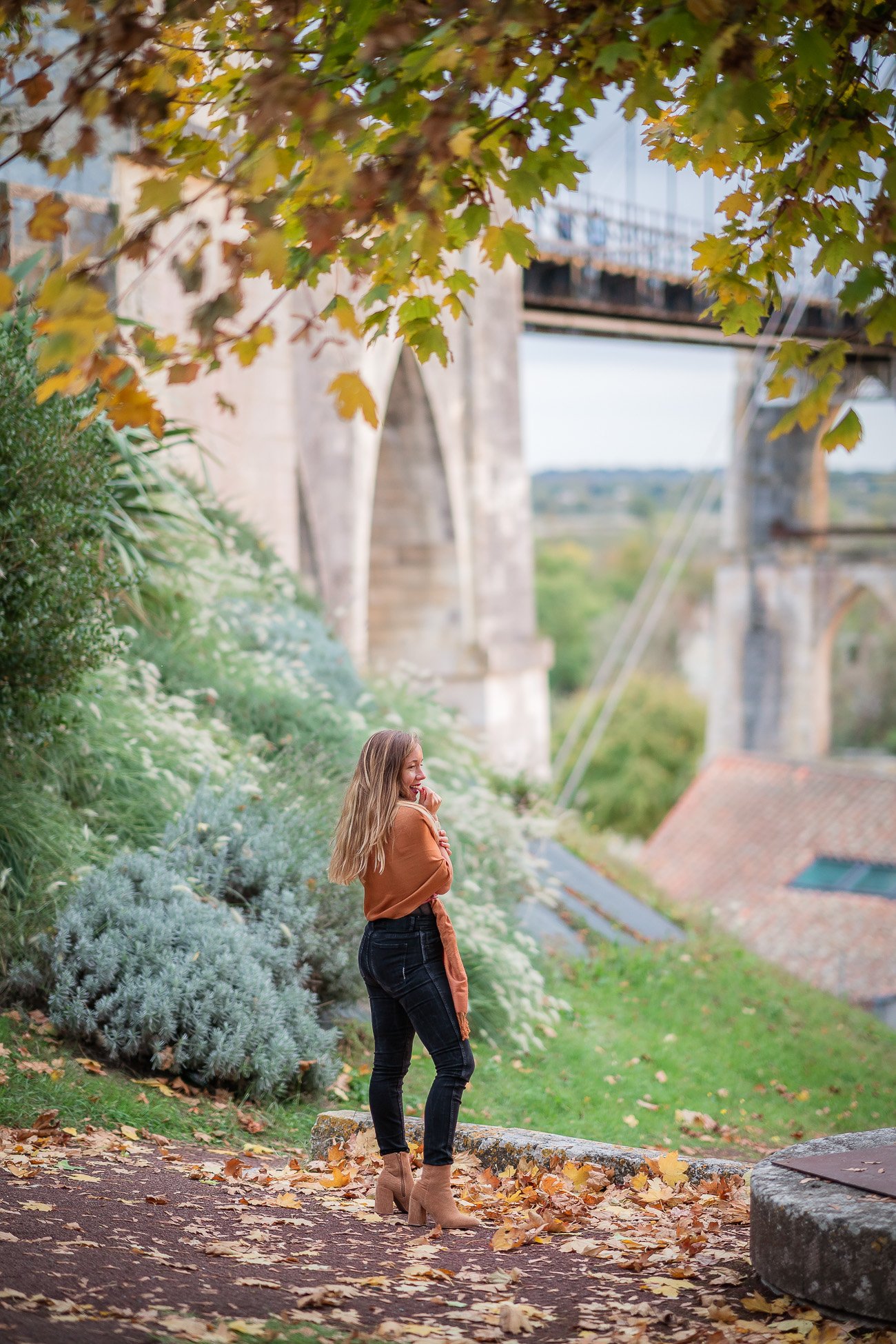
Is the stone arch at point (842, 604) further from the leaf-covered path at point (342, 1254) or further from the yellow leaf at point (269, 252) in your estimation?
the yellow leaf at point (269, 252)

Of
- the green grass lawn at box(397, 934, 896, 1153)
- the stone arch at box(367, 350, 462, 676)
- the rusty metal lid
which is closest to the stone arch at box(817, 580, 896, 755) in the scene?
the stone arch at box(367, 350, 462, 676)

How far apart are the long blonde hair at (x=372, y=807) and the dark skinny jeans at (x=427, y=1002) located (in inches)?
8.0

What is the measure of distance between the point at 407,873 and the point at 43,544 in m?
2.85

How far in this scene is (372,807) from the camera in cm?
404

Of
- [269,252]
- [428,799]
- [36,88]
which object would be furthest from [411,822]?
[36,88]

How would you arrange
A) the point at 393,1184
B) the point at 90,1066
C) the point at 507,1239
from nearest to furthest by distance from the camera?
the point at 507,1239 < the point at 393,1184 < the point at 90,1066

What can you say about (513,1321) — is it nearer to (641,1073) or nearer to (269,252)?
(269,252)

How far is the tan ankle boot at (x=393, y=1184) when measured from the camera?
4.16m

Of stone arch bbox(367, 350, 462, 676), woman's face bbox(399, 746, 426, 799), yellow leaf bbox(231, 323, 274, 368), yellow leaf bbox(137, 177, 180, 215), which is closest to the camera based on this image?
yellow leaf bbox(137, 177, 180, 215)

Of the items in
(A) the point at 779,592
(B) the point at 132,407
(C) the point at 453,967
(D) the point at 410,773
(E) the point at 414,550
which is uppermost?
(A) the point at 779,592

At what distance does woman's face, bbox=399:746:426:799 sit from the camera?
160 inches

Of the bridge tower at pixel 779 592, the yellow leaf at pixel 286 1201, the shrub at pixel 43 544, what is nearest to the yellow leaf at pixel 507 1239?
the yellow leaf at pixel 286 1201

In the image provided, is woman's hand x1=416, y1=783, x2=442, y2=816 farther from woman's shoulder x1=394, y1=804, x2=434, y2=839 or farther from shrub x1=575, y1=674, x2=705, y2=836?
shrub x1=575, y1=674, x2=705, y2=836

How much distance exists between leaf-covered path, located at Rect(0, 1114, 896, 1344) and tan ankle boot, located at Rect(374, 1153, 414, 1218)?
0.05 metres
